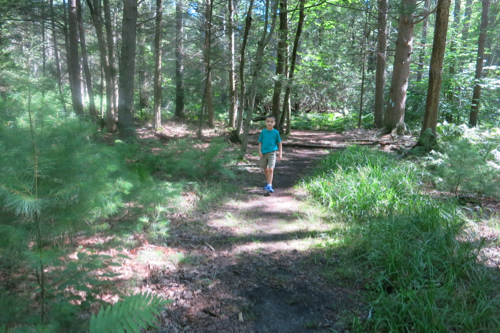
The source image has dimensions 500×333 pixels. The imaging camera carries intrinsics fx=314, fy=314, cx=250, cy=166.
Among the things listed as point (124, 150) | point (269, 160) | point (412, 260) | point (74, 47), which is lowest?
point (412, 260)

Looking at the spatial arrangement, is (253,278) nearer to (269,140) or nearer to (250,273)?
(250,273)

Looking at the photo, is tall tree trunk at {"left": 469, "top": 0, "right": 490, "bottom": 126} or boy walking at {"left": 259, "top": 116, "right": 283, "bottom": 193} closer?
boy walking at {"left": 259, "top": 116, "right": 283, "bottom": 193}

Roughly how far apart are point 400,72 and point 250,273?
13699 mm

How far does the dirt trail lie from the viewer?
10.3 feet

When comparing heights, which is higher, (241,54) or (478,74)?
(478,74)

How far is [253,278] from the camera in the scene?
393cm

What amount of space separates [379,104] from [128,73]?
584 inches

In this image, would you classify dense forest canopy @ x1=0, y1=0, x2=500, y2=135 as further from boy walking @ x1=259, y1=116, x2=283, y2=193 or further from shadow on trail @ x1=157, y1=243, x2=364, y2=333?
shadow on trail @ x1=157, y1=243, x2=364, y2=333

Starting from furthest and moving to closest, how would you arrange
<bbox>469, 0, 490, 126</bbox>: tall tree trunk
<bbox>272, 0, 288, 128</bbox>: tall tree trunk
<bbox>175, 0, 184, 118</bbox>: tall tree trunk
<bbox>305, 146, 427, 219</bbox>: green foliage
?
<bbox>175, 0, 184, 118</bbox>: tall tree trunk, <bbox>469, 0, 490, 126</bbox>: tall tree trunk, <bbox>272, 0, 288, 128</bbox>: tall tree trunk, <bbox>305, 146, 427, 219</bbox>: green foliage

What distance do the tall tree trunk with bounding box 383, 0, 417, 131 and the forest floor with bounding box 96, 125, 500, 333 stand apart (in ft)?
32.3

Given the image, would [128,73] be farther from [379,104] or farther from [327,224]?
[379,104]

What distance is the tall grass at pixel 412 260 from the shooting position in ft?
9.50

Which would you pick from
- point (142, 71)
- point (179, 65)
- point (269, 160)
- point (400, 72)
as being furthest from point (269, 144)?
point (142, 71)

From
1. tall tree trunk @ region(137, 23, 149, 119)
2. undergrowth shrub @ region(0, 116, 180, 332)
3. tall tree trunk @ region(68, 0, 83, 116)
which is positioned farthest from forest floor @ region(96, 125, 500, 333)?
tall tree trunk @ region(137, 23, 149, 119)
